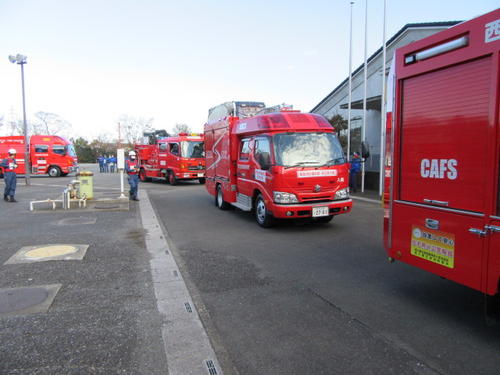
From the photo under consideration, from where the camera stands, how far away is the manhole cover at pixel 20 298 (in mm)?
4160

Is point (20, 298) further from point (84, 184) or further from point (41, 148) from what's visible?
point (41, 148)

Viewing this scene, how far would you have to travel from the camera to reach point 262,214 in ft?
28.3

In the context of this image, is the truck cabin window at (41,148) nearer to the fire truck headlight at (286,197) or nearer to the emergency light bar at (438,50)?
the fire truck headlight at (286,197)

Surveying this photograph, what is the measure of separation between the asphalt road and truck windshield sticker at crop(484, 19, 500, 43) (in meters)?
2.64

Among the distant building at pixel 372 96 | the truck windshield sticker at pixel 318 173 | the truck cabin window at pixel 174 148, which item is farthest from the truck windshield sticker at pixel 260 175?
the truck cabin window at pixel 174 148

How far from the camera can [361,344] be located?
130 inches

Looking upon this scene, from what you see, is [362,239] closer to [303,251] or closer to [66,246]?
[303,251]

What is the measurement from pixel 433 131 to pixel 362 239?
4.07 m

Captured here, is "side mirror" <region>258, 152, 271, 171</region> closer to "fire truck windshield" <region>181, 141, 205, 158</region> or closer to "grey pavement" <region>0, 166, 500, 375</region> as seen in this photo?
"grey pavement" <region>0, 166, 500, 375</region>

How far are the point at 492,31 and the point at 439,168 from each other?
1245 millimetres

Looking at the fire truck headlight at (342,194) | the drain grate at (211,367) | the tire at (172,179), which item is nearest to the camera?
the drain grate at (211,367)

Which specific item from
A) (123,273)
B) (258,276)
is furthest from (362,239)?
(123,273)

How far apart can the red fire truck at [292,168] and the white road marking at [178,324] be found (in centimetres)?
274

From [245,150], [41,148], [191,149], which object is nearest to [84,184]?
[245,150]
